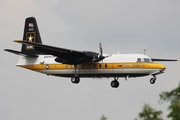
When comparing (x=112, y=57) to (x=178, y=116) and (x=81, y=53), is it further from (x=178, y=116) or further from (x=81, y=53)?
(x=178, y=116)

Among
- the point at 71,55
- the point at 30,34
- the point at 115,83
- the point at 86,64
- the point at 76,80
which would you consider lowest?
the point at 115,83

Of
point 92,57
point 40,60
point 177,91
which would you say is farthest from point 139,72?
point 177,91

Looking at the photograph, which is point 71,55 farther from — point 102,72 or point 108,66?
point 108,66

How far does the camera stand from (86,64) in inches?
1603

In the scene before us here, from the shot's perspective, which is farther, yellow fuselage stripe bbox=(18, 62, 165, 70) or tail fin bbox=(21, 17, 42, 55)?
tail fin bbox=(21, 17, 42, 55)

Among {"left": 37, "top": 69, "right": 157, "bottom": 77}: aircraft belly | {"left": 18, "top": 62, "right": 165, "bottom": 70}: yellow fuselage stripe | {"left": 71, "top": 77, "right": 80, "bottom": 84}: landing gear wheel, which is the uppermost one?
{"left": 18, "top": 62, "right": 165, "bottom": 70}: yellow fuselage stripe

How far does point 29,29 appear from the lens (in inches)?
1852

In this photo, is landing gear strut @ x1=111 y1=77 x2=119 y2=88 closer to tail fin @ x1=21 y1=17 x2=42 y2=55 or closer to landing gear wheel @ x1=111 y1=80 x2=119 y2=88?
landing gear wheel @ x1=111 y1=80 x2=119 y2=88

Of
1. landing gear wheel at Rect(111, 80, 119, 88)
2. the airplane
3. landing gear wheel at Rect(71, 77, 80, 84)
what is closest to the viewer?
the airplane

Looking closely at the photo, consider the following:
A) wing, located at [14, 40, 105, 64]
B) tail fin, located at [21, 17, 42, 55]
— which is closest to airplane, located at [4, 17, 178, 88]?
wing, located at [14, 40, 105, 64]

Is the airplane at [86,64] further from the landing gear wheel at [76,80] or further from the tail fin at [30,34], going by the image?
the tail fin at [30,34]

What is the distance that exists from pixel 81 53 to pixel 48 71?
15.0ft

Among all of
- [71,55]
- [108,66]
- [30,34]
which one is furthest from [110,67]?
[30,34]

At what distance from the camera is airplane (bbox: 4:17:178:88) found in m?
38.4
